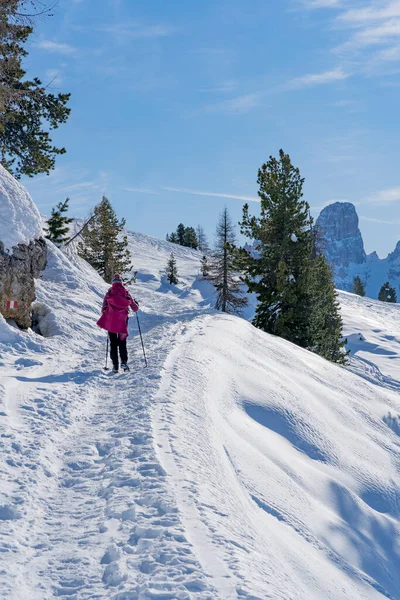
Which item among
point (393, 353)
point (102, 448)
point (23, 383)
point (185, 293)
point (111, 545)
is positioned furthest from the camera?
point (185, 293)

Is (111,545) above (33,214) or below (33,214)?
below

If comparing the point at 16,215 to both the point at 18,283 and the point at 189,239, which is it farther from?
the point at 189,239

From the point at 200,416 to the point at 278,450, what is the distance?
1637 millimetres

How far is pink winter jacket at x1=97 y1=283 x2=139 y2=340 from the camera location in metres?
11.1

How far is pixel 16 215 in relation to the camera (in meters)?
14.2

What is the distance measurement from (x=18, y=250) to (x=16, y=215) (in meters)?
1.29

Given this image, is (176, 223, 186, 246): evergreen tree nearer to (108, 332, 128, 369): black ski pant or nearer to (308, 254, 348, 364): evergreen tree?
(308, 254, 348, 364): evergreen tree

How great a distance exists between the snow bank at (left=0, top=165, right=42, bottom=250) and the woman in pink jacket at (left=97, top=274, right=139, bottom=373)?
14.2 ft

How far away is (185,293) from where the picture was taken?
233 ft

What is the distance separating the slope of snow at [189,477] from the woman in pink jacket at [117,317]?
0.65 m

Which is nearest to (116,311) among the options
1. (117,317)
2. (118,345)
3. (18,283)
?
(117,317)

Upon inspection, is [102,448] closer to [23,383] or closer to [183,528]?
[183,528]

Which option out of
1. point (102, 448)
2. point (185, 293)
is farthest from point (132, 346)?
point (185, 293)

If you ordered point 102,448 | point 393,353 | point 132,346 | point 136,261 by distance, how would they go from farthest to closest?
point 136,261 < point 393,353 < point 132,346 < point 102,448
